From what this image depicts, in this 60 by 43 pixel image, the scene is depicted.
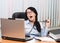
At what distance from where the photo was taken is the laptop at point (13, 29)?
192 cm

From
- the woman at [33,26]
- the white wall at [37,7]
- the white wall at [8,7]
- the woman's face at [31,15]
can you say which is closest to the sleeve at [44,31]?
the woman at [33,26]

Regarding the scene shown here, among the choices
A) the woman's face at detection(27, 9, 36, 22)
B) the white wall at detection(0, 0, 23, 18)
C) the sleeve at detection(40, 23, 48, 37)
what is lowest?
the sleeve at detection(40, 23, 48, 37)

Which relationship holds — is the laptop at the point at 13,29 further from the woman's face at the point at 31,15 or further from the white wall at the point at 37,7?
the white wall at the point at 37,7

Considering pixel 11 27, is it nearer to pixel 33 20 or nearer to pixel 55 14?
pixel 33 20

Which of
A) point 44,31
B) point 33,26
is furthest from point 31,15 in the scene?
point 44,31

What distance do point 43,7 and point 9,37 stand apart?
172 cm

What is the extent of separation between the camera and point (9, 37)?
2.04 meters

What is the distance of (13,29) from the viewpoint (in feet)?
6.49

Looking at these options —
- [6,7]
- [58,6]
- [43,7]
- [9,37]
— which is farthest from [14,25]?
[58,6]

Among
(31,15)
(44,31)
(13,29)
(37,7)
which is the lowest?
(44,31)

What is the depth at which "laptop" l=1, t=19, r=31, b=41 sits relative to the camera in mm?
1924

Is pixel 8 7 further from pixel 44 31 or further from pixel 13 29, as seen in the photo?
pixel 13 29

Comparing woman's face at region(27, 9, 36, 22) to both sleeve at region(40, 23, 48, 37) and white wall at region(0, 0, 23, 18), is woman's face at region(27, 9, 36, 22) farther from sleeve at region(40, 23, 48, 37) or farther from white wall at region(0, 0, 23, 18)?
white wall at region(0, 0, 23, 18)

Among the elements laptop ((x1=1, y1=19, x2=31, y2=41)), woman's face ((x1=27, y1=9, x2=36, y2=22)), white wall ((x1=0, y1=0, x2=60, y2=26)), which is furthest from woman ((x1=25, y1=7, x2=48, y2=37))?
white wall ((x1=0, y1=0, x2=60, y2=26))
